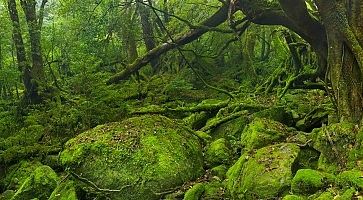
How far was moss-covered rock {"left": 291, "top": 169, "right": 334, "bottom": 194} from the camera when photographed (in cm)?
545

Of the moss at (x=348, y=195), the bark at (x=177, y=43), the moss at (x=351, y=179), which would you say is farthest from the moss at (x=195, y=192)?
the bark at (x=177, y=43)

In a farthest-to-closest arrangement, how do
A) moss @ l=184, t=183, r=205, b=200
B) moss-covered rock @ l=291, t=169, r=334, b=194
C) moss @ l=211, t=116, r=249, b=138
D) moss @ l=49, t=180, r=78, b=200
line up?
moss @ l=211, t=116, r=249, b=138 → moss @ l=49, t=180, r=78, b=200 → moss @ l=184, t=183, r=205, b=200 → moss-covered rock @ l=291, t=169, r=334, b=194

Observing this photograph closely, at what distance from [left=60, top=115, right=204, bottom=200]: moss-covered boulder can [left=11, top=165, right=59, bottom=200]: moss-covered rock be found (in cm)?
61

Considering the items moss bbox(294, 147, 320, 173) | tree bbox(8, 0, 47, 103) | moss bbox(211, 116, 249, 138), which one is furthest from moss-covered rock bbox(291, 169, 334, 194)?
tree bbox(8, 0, 47, 103)

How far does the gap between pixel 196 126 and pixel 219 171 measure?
3.56 metres

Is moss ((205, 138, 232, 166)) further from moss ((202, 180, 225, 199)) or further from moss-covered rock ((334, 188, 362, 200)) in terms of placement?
moss-covered rock ((334, 188, 362, 200))

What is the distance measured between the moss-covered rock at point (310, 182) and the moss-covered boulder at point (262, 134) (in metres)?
2.23

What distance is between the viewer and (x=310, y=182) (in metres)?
5.51

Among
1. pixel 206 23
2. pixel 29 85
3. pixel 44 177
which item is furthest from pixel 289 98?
pixel 29 85

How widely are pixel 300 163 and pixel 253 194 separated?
1.09m

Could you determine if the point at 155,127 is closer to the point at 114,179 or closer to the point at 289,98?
the point at 114,179

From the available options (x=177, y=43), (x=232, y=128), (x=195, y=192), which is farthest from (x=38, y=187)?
(x=177, y=43)

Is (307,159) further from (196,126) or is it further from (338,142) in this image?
(196,126)

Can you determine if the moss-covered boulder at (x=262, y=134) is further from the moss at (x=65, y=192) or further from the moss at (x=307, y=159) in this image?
the moss at (x=65, y=192)
